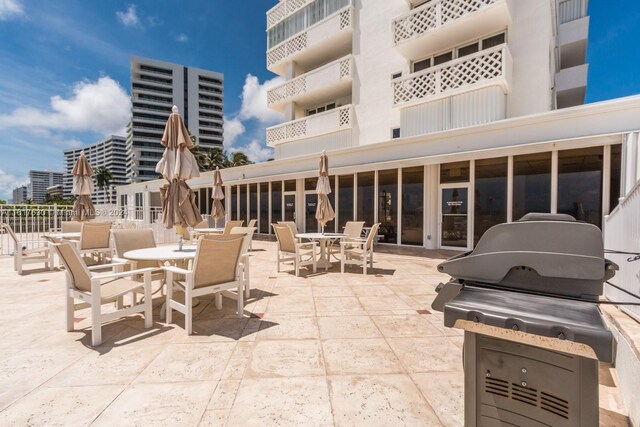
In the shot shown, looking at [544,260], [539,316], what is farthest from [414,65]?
[539,316]

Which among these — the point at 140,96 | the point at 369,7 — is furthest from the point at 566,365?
the point at 140,96

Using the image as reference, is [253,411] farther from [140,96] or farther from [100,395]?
[140,96]

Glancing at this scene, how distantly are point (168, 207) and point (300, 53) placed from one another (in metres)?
12.2

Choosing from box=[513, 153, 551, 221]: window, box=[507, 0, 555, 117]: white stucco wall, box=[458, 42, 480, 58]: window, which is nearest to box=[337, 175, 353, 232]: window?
box=[513, 153, 551, 221]: window

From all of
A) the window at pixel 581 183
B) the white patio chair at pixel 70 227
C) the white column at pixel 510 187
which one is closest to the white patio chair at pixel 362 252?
the white column at pixel 510 187

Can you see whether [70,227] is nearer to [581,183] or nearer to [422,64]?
[422,64]

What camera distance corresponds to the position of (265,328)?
128 inches

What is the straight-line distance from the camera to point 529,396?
1.12 metres

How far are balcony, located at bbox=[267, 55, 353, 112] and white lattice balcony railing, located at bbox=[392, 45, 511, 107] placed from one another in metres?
3.41

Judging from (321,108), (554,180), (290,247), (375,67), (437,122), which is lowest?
(290,247)

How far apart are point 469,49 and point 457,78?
160 cm

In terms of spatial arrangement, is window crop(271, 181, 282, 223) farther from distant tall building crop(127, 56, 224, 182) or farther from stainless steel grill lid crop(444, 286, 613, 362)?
distant tall building crop(127, 56, 224, 182)

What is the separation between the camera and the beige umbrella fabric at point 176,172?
4.28 metres

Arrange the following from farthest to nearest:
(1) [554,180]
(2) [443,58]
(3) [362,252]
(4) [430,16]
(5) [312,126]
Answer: (5) [312,126], (2) [443,58], (4) [430,16], (1) [554,180], (3) [362,252]
